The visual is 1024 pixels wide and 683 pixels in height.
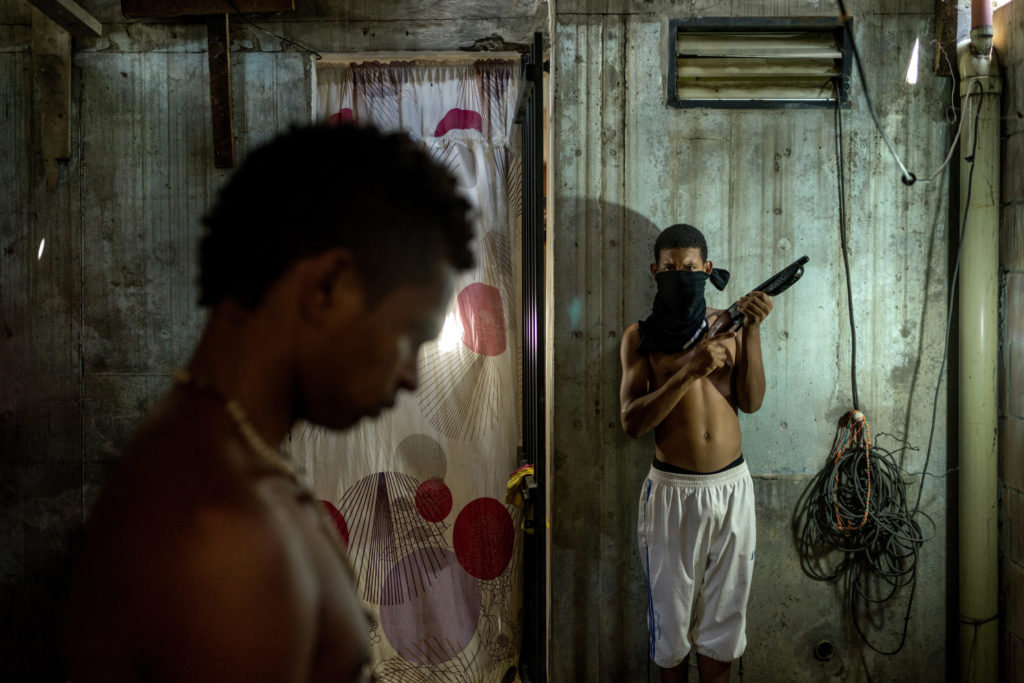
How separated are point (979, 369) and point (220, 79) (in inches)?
146

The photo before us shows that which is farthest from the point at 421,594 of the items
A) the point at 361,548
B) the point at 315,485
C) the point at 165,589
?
the point at 165,589

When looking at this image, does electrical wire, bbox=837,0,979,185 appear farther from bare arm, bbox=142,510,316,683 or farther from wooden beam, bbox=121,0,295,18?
bare arm, bbox=142,510,316,683

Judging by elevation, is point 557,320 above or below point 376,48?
below

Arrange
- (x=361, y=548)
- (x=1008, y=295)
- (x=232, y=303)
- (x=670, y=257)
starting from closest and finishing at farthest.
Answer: (x=232, y=303) < (x=670, y=257) < (x=1008, y=295) < (x=361, y=548)

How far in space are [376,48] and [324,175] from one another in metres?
2.88

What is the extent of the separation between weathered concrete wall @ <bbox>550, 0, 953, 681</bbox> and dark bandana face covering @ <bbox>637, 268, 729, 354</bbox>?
303 millimetres

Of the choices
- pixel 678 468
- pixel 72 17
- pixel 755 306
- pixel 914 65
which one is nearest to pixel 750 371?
pixel 755 306

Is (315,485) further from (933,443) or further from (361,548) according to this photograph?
(933,443)

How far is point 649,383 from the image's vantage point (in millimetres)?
3000

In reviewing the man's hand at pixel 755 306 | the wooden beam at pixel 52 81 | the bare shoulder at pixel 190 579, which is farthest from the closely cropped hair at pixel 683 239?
the wooden beam at pixel 52 81

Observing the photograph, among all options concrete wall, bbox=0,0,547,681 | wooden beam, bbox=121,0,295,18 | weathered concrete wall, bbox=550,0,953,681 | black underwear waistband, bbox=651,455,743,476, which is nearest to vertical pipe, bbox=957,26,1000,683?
weathered concrete wall, bbox=550,0,953,681

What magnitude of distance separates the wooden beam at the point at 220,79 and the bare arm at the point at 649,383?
2075 mm

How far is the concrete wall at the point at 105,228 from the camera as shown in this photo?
328cm

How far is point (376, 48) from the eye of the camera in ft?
10.8
